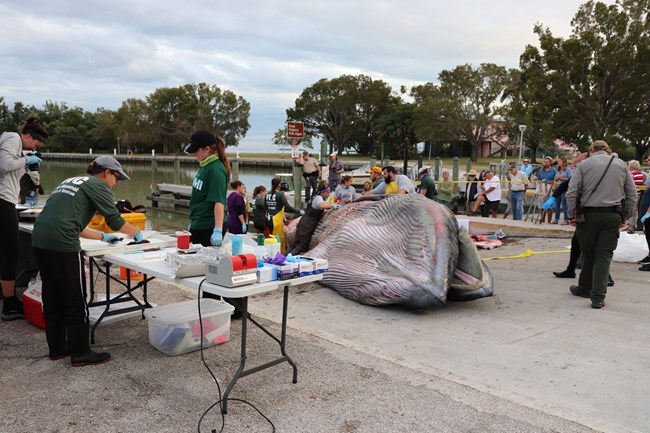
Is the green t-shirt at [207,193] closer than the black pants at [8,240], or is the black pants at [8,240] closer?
the green t-shirt at [207,193]

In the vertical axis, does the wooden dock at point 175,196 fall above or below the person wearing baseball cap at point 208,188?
below

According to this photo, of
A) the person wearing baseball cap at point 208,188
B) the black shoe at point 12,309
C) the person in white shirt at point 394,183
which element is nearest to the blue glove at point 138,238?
the person wearing baseball cap at point 208,188

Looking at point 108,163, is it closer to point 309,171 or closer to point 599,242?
point 599,242

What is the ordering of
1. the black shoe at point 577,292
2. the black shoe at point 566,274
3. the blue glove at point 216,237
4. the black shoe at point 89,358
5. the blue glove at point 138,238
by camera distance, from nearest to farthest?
the black shoe at point 89,358 < the blue glove at point 216,237 < the blue glove at point 138,238 < the black shoe at point 577,292 < the black shoe at point 566,274

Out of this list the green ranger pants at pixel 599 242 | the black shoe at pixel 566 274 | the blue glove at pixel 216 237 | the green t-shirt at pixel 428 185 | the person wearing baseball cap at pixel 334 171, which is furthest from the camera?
the person wearing baseball cap at pixel 334 171

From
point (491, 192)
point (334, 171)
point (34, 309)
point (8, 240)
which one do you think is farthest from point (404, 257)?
point (334, 171)

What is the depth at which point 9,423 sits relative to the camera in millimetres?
3186

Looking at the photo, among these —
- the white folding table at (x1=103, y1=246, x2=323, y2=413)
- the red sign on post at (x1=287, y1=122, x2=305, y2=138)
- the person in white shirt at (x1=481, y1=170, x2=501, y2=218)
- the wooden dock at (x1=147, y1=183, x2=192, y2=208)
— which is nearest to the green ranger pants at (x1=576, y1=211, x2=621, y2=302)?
the white folding table at (x1=103, y1=246, x2=323, y2=413)

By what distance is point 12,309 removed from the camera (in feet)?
17.1

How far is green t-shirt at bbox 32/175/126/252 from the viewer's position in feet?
12.6

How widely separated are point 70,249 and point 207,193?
4.28ft

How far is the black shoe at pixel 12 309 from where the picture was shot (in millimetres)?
5172

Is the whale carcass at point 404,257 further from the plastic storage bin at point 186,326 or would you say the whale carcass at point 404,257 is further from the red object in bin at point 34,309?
the red object in bin at point 34,309

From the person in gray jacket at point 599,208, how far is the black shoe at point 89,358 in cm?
511
